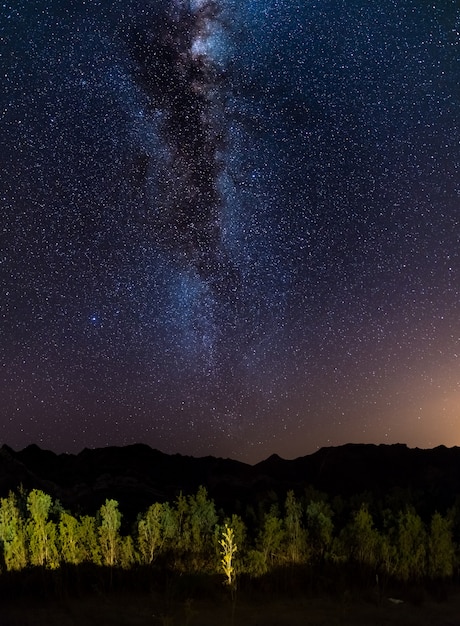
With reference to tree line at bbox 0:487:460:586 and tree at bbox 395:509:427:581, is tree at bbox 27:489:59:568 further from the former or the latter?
tree at bbox 395:509:427:581

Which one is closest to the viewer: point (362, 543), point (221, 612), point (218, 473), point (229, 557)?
Answer: point (221, 612)

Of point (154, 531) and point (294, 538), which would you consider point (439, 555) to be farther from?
point (154, 531)

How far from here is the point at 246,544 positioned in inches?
1475

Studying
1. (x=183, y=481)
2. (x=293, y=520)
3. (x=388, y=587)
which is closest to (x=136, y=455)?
(x=183, y=481)

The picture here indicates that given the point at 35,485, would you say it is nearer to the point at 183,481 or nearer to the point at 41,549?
the point at 183,481

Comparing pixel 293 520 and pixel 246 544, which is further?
pixel 293 520

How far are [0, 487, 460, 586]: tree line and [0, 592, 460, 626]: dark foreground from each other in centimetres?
632

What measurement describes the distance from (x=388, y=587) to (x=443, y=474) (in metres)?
97.9

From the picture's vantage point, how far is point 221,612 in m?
22.4

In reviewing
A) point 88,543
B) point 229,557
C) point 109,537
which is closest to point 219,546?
point 109,537

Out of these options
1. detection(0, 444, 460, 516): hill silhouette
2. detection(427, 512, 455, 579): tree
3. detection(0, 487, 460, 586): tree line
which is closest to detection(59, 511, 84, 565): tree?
detection(0, 487, 460, 586): tree line

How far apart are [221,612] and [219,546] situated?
49.1 feet

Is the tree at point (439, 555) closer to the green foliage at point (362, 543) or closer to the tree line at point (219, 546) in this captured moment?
the tree line at point (219, 546)

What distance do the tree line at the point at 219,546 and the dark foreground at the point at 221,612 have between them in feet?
20.7
